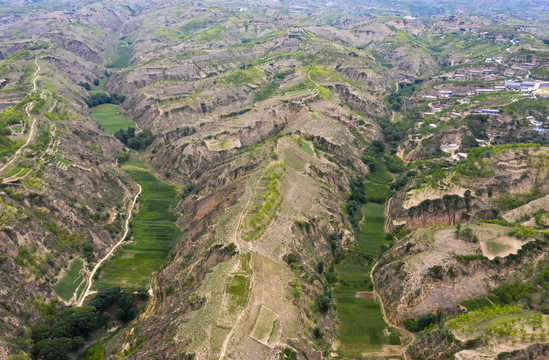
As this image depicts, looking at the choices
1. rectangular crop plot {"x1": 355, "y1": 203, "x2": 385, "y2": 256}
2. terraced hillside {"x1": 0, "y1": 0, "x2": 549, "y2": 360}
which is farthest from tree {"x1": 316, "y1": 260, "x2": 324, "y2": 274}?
rectangular crop plot {"x1": 355, "y1": 203, "x2": 385, "y2": 256}

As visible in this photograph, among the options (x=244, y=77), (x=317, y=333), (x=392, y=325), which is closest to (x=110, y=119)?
(x=244, y=77)

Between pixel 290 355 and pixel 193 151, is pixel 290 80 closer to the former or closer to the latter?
pixel 193 151

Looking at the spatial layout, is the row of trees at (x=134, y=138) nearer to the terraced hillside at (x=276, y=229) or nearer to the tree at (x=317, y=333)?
the terraced hillside at (x=276, y=229)

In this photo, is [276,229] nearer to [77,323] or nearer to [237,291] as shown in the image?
[237,291]

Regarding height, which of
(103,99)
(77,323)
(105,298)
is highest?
(77,323)

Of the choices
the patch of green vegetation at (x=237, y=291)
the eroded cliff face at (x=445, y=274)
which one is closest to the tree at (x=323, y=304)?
the eroded cliff face at (x=445, y=274)

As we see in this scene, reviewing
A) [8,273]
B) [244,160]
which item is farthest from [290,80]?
[8,273]
